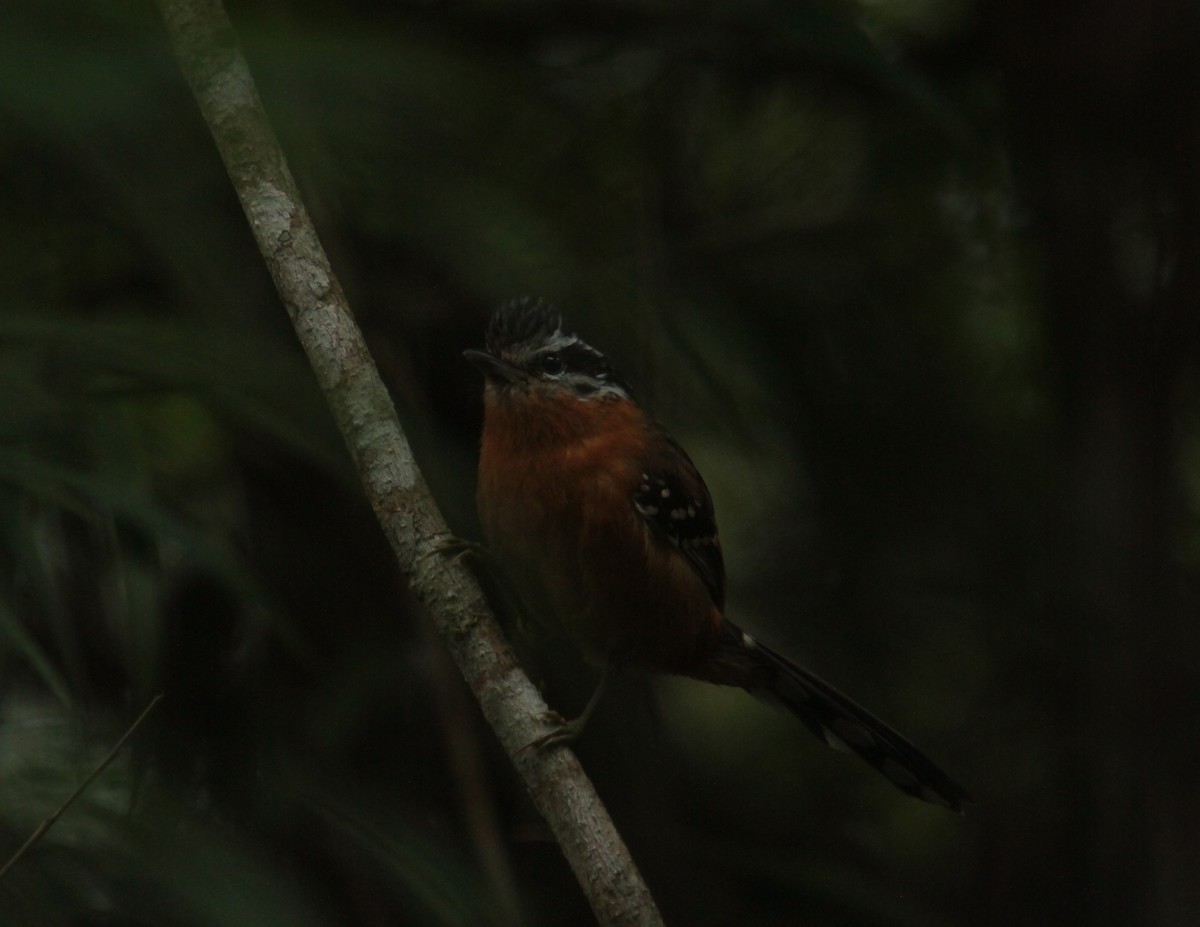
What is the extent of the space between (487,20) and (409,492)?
261 cm

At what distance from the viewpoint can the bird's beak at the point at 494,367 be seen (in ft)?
12.6

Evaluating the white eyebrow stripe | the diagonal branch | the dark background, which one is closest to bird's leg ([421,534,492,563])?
the diagonal branch

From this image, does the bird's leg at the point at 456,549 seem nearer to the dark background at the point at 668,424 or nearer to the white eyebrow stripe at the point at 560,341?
the dark background at the point at 668,424

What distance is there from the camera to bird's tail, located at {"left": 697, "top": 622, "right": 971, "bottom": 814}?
4.76 meters

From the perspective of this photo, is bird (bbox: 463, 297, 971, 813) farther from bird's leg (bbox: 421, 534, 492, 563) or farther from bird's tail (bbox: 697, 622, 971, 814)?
bird's tail (bbox: 697, 622, 971, 814)

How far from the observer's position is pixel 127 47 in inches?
141

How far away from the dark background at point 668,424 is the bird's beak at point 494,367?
1.15 ft

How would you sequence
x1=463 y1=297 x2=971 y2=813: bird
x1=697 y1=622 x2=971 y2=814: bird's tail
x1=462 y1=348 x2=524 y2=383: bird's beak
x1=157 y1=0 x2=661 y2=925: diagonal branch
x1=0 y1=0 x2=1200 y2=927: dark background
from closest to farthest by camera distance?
1. x1=157 y1=0 x2=661 y2=925: diagonal branch
2. x1=0 y1=0 x2=1200 y2=927: dark background
3. x1=462 y1=348 x2=524 y2=383: bird's beak
4. x1=463 y1=297 x2=971 y2=813: bird
5. x1=697 y1=622 x2=971 y2=814: bird's tail

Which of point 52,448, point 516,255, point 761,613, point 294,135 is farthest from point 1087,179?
point 52,448

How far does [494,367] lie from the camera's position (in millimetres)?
3918

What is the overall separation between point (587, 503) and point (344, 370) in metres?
1.25

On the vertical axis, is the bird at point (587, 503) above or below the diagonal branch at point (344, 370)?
below

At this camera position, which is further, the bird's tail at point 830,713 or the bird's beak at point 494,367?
the bird's tail at point 830,713

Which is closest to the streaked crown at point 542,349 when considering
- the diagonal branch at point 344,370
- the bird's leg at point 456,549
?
the bird's leg at point 456,549
